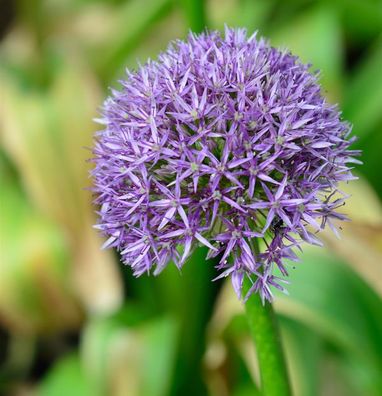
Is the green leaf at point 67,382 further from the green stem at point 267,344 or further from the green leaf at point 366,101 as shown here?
the green leaf at point 366,101

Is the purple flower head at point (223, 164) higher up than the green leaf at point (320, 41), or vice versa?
the green leaf at point (320, 41)

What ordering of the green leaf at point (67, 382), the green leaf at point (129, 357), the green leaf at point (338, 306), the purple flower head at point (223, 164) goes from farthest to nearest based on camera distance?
the green leaf at point (67, 382) → the green leaf at point (129, 357) → the green leaf at point (338, 306) → the purple flower head at point (223, 164)

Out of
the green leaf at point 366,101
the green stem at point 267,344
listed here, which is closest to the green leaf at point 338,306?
the green stem at point 267,344

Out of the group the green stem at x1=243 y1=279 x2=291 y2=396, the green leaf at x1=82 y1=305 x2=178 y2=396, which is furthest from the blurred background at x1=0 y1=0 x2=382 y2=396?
the green stem at x1=243 y1=279 x2=291 y2=396

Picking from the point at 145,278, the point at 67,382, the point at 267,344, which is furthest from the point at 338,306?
the point at 67,382

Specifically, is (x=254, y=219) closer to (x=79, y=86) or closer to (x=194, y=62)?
(x=194, y=62)

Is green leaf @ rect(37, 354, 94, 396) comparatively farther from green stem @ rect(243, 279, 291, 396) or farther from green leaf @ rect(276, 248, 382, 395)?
green stem @ rect(243, 279, 291, 396)

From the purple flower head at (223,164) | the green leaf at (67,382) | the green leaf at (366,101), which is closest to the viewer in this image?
the purple flower head at (223,164)
